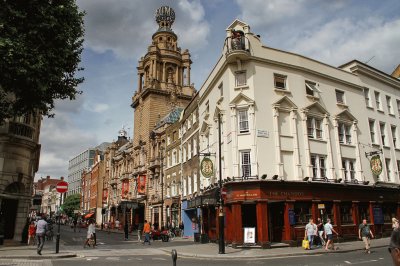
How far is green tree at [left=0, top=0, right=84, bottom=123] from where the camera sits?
14.4 m

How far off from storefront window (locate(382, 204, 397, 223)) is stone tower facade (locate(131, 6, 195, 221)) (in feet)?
102

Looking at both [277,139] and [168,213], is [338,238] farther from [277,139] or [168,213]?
[168,213]

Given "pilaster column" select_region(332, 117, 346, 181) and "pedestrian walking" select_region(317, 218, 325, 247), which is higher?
"pilaster column" select_region(332, 117, 346, 181)

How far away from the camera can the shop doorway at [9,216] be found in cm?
2317

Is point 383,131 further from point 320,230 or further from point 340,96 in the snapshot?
point 320,230

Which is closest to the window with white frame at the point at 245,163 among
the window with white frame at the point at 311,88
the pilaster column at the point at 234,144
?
the pilaster column at the point at 234,144

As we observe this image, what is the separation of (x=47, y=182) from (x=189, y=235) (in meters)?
146

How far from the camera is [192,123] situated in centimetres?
3672

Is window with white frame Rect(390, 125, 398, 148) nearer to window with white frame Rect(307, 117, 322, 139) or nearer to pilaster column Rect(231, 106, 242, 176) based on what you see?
window with white frame Rect(307, 117, 322, 139)

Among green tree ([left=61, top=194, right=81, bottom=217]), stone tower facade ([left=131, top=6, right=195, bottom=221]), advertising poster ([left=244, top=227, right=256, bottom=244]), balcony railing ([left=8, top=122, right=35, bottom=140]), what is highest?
stone tower facade ([left=131, top=6, right=195, bottom=221])

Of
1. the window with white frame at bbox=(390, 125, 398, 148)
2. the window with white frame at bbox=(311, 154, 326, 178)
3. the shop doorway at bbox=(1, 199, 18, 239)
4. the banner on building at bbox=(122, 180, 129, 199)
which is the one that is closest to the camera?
the shop doorway at bbox=(1, 199, 18, 239)

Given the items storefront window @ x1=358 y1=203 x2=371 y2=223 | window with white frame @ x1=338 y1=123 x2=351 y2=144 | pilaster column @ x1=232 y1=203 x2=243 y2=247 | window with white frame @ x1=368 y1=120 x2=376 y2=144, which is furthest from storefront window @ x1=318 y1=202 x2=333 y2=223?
window with white frame @ x1=368 y1=120 x2=376 y2=144

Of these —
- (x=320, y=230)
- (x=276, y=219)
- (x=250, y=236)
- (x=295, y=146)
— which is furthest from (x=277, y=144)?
(x=250, y=236)

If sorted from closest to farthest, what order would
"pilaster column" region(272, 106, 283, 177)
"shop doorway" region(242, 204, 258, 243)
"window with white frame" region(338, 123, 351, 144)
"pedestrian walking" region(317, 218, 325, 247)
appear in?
"pedestrian walking" region(317, 218, 325, 247) → "pilaster column" region(272, 106, 283, 177) → "shop doorway" region(242, 204, 258, 243) → "window with white frame" region(338, 123, 351, 144)
